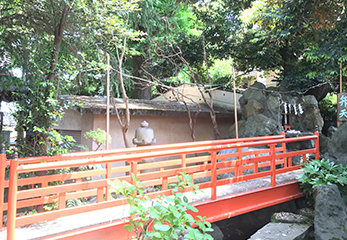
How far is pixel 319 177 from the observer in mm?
4840

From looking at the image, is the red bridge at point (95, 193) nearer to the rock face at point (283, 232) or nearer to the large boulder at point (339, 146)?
the rock face at point (283, 232)

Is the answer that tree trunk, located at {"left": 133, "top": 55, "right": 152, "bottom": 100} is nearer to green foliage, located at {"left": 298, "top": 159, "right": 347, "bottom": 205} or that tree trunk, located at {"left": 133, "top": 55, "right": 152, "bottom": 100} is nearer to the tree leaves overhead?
the tree leaves overhead

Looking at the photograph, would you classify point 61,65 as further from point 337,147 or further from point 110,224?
point 337,147

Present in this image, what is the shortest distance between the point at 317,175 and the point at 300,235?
136 centimetres

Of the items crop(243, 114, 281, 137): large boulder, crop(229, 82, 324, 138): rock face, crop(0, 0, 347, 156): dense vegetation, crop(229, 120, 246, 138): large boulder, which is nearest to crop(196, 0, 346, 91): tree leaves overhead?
crop(0, 0, 347, 156): dense vegetation

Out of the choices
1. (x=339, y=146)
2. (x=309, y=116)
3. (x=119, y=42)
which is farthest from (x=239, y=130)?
(x=119, y=42)

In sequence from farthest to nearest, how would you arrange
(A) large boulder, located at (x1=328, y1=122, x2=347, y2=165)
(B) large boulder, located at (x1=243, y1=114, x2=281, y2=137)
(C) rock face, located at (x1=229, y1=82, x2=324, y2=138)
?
(C) rock face, located at (x1=229, y1=82, x2=324, y2=138) → (B) large boulder, located at (x1=243, y1=114, x2=281, y2=137) → (A) large boulder, located at (x1=328, y1=122, x2=347, y2=165)

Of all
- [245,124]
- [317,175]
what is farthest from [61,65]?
[245,124]

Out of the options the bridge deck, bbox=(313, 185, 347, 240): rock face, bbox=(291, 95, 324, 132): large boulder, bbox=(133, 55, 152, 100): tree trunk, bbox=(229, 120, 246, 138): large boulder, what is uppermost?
bbox=(133, 55, 152, 100): tree trunk

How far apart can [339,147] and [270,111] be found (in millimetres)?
4149

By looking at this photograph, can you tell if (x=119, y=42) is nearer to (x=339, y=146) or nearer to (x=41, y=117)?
(x=41, y=117)

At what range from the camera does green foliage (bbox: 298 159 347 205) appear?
4743 millimetres

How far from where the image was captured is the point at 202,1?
1079cm

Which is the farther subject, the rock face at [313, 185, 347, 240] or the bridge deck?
the rock face at [313, 185, 347, 240]
